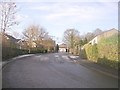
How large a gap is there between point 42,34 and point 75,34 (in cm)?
1568

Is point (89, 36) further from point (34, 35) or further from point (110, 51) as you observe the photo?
point (110, 51)

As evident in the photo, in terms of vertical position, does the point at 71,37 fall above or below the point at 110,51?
above

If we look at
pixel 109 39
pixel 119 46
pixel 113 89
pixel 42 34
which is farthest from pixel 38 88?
pixel 42 34

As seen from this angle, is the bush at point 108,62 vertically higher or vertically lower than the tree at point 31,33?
lower

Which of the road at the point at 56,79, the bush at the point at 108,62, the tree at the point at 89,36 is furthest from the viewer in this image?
the tree at the point at 89,36

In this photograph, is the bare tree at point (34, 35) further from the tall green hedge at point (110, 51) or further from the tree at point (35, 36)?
the tall green hedge at point (110, 51)

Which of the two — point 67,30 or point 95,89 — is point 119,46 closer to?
point 95,89

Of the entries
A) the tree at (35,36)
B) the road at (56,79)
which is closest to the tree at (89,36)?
the tree at (35,36)

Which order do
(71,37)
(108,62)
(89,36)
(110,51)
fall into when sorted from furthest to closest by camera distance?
(89,36), (71,37), (108,62), (110,51)

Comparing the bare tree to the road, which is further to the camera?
the bare tree

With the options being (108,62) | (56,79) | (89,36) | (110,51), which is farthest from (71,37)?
(56,79)

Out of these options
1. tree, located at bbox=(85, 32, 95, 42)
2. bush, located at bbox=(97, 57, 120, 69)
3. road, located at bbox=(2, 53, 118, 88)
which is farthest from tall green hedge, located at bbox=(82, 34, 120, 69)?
tree, located at bbox=(85, 32, 95, 42)

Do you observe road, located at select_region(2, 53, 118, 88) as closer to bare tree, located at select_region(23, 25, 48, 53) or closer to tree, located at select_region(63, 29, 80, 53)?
bare tree, located at select_region(23, 25, 48, 53)

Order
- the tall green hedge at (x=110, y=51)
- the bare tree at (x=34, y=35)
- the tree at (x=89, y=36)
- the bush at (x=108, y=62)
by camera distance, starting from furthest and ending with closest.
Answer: the tree at (x=89, y=36) → the bare tree at (x=34, y=35) → the tall green hedge at (x=110, y=51) → the bush at (x=108, y=62)
